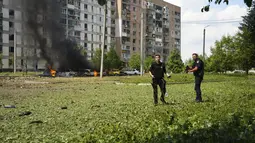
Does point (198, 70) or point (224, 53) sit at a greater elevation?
point (224, 53)

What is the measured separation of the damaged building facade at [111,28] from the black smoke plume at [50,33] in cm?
211

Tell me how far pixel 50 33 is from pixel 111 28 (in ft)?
167

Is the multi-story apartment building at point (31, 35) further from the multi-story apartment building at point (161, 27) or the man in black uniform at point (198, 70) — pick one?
the man in black uniform at point (198, 70)

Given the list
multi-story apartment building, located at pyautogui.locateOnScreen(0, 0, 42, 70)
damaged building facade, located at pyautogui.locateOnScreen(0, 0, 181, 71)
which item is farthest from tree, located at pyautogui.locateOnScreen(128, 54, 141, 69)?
multi-story apartment building, located at pyautogui.locateOnScreen(0, 0, 42, 70)

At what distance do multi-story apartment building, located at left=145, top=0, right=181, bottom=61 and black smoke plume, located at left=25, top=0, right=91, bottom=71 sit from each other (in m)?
51.3

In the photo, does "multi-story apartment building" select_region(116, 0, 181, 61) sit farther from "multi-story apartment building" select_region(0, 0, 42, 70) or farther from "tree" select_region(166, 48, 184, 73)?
"multi-story apartment building" select_region(0, 0, 42, 70)

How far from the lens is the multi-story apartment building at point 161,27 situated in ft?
372

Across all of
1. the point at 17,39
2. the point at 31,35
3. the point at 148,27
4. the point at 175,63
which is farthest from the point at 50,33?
the point at 148,27

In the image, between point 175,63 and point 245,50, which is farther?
point 175,63

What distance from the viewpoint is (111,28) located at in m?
102

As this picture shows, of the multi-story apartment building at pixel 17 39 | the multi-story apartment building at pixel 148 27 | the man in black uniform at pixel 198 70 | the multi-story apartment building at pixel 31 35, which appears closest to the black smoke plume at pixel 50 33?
the multi-story apartment building at pixel 31 35

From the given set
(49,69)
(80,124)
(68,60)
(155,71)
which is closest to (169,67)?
(68,60)

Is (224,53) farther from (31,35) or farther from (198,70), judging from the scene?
(198,70)

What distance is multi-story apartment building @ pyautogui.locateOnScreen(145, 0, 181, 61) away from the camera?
113m
